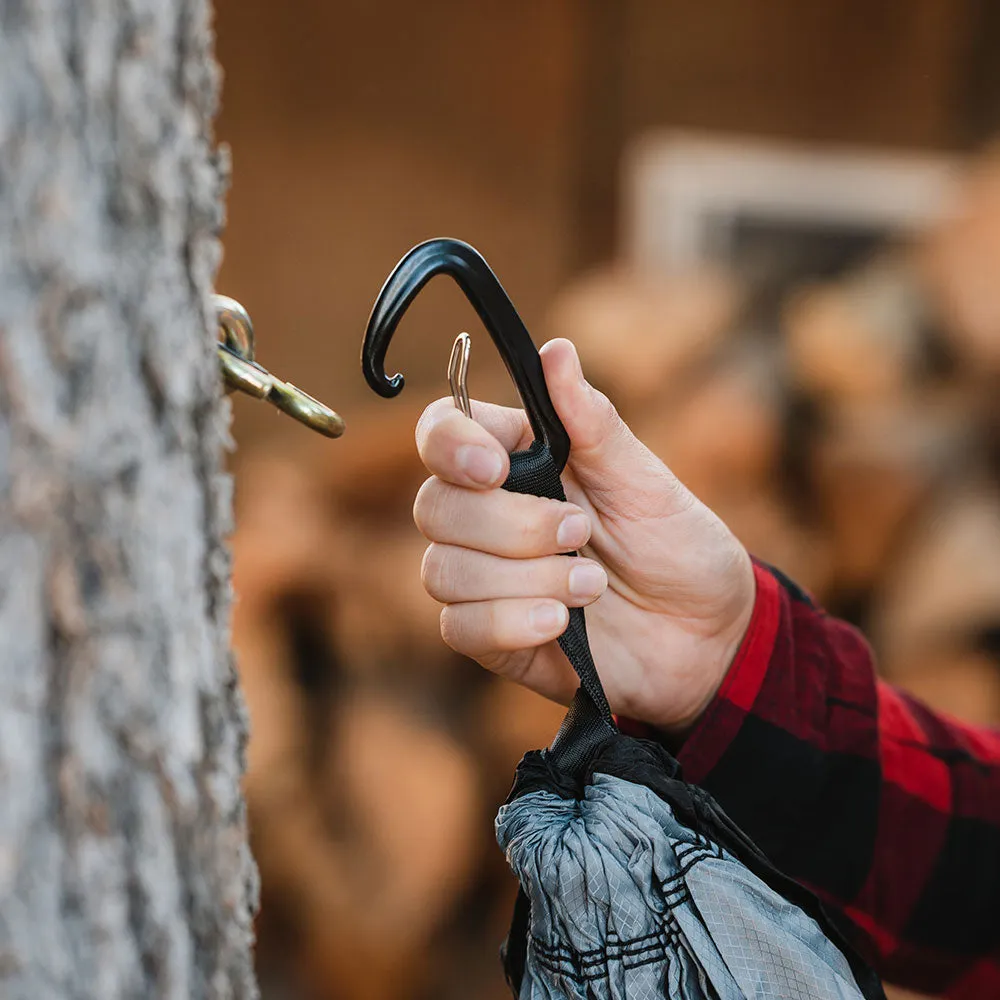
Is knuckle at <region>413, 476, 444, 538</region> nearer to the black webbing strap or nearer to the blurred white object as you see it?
the black webbing strap

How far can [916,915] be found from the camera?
64 cm

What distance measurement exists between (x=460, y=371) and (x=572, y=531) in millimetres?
93

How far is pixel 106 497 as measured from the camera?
29cm

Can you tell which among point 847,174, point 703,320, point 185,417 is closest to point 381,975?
point 703,320

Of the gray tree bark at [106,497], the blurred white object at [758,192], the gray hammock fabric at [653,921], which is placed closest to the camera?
the gray tree bark at [106,497]

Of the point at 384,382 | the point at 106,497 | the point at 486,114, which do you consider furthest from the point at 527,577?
the point at 486,114

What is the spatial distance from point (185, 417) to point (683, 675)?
0.35 meters

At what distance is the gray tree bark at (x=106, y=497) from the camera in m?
0.27

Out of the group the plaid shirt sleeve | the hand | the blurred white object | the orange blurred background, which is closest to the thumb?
the hand

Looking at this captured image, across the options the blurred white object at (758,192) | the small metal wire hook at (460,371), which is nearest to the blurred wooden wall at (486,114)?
the blurred white object at (758,192)

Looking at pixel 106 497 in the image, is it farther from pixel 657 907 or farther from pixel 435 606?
pixel 435 606

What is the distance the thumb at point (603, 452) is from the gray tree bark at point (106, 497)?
0.17 m

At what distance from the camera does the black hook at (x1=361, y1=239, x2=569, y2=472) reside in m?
0.38

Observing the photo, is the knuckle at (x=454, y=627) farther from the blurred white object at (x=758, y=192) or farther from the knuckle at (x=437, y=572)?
the blurred white object at (x=758, y=192)
